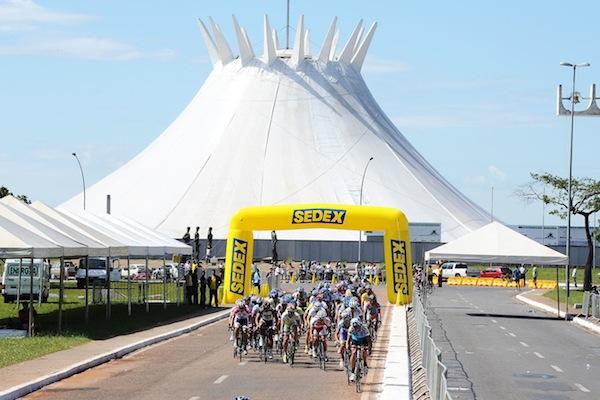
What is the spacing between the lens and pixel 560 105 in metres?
47.1

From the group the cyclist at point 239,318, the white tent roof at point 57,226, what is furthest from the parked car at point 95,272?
the cyclist at point 239,318

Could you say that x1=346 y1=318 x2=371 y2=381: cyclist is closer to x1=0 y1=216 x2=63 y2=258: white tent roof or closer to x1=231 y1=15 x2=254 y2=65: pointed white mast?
x1=0 y1=216 x2=63 y2=258: white tent roof

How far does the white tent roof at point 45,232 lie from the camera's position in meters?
33.9

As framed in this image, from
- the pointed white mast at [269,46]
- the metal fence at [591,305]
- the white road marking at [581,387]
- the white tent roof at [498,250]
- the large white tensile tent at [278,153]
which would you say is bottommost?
the white road marking at [581,387]

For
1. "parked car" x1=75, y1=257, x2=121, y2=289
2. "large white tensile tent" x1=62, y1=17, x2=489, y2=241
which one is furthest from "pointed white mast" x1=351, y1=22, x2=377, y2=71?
"parked car" x1=75, y1=257, x2=121, y2=289

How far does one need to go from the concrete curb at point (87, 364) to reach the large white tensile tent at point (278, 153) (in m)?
66.4

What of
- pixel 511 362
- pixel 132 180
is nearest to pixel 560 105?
pixel 511 362

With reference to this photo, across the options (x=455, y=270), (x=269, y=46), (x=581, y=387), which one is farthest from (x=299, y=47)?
(x=581, y=387)

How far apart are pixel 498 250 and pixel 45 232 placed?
20688mm

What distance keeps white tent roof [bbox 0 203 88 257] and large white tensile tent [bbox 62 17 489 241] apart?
6799 cm

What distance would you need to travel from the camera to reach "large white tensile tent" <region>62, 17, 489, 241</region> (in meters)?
107

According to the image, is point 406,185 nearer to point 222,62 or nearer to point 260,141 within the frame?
point 260,141

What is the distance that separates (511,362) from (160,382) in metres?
9.59

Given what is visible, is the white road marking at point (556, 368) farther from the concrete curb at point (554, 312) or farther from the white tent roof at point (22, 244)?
the concrete curb at point (554, 312)
